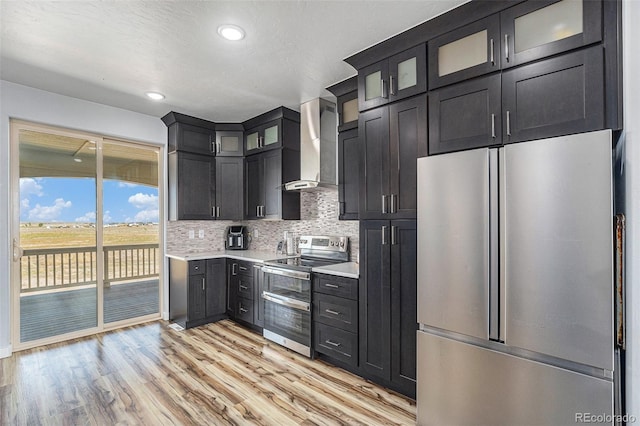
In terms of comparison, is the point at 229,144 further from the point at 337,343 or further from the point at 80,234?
the point at 337,343

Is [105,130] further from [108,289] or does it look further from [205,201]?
[108,289]

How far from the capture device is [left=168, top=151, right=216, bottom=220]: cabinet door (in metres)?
4.03

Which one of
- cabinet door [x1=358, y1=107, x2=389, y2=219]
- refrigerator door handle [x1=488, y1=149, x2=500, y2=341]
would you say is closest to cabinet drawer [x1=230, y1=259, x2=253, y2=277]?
cabinet door [x1=358, y1=107, x2=389, y2=219]

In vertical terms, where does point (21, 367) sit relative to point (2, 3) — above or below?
below

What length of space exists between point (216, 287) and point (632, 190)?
13.1 feet

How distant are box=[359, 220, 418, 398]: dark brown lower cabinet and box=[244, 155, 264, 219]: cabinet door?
205 cm

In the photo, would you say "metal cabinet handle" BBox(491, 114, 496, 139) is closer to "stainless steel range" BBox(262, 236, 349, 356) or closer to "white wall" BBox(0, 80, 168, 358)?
"stainless steel range" BBox(262, 236, 349, 356)

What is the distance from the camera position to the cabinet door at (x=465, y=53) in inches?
71.8

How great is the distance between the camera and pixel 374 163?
2449 millimetres

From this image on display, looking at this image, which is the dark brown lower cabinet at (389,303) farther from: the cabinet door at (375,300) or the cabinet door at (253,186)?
the cabinet door at (253,186)

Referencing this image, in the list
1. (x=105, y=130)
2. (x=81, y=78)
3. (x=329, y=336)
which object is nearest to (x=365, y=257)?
(x=329, y=336)

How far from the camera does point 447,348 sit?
73.1 inches

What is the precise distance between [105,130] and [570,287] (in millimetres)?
4612

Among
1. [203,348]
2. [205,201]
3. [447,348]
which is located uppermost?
[205,201]
